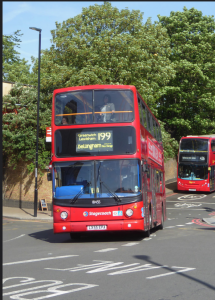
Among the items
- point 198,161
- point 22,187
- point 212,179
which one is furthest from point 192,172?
point 22,187

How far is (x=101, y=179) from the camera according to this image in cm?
1215

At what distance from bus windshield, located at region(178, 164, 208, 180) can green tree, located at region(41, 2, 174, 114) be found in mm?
8530

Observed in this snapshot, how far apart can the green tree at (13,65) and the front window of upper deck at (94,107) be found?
88.4ft

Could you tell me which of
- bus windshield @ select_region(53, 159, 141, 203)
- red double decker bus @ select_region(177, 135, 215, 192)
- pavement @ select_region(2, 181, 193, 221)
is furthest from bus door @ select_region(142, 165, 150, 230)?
red double decker bus @ select_region(177, 135, 215, 192)

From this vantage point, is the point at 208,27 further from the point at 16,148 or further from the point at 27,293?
the point at 27,293

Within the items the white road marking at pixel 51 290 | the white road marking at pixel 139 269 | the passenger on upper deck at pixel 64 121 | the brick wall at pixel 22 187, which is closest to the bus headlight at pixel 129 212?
the passenger on upper deck at pixel 64 121

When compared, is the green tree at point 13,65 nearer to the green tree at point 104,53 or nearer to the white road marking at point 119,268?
the green tree at point 104,53

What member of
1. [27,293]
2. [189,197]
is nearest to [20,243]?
[27,293]

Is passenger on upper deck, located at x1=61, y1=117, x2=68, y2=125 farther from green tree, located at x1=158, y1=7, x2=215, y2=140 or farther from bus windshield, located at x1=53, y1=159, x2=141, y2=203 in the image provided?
green tree, located at x1=158, y1=7, x2=215, y2=140

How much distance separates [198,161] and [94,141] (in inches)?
948

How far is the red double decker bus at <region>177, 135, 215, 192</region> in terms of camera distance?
34812mm

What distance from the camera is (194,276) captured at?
7.50m

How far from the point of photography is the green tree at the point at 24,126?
27594mm

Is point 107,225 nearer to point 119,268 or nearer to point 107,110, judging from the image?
point 107,110
